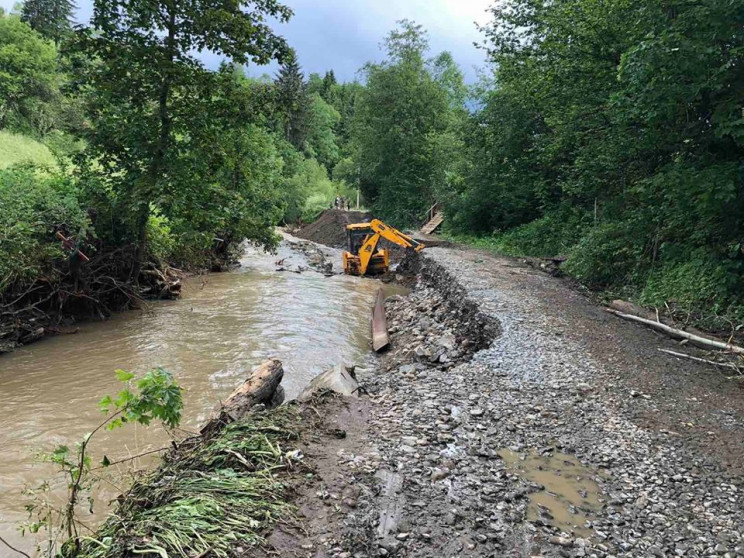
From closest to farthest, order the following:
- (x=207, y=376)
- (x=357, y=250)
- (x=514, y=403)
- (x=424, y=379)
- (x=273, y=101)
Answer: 1. (x=514, y=403)
2. (x=424, y=379)
3. (x=207, y=376)
4. (x=273, y=101)
5. (x=357, y=250)

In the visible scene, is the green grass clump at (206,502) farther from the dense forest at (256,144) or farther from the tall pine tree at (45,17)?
the tall pine tree at (45,17)

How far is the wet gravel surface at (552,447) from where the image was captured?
3193 millimetres

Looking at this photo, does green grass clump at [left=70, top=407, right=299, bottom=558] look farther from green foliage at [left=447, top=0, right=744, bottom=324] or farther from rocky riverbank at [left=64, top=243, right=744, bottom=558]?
green foliage at [left=447, top=0, right=744, bottom=324]

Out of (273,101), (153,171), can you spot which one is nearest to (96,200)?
(153,171)

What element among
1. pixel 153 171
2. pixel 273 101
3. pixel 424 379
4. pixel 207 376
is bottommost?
pixel 207 376

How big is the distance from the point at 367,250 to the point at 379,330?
729cm

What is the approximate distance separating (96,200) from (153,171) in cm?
143

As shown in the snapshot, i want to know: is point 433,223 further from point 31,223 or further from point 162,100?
point 31,223

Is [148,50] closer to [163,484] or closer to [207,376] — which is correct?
[207,376]

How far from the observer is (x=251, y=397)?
17.7ft

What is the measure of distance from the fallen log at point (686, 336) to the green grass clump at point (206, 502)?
6505 mm

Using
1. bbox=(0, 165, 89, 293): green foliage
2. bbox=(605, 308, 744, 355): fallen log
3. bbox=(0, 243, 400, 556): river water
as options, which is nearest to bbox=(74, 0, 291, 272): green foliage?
bbox=(0, 165, 89, 293): green foliage

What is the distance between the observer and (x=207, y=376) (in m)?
7.40

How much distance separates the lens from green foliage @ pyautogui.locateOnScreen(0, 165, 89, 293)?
7793 millimetres
